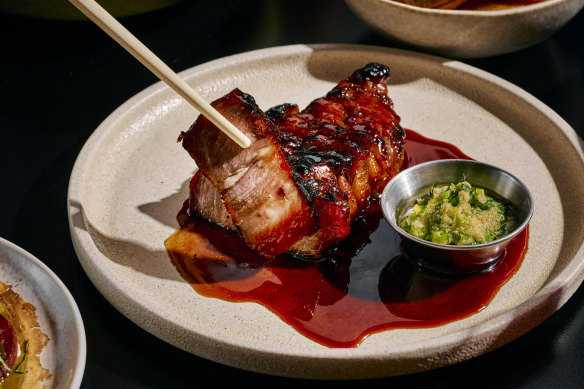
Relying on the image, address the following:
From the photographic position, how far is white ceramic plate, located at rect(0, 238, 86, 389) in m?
2.53

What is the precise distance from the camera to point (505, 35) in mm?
Answer: 4344

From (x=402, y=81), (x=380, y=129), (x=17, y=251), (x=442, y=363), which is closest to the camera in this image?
(x=442, y=363)

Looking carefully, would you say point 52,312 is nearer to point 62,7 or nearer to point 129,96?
point 129,96

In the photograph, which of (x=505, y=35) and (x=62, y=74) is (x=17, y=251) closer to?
(x=62, y=74)

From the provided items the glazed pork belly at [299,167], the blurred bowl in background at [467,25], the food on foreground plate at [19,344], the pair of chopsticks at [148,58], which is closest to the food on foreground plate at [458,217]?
the glazed pork belly at [299,167]

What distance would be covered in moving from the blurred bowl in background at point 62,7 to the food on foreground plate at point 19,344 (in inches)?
110

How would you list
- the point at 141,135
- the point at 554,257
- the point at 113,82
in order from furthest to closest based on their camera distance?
the point at 113,82, the point at 141,135, the point at 554,257

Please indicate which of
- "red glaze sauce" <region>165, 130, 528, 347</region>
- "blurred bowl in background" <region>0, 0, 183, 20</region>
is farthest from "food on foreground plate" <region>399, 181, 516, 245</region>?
"blurred bowl in background" <region>0, 0, 183, 20</region>

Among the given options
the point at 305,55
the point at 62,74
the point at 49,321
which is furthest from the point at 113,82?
the point at 49,321

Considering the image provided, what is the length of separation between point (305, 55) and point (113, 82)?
57.7 inches

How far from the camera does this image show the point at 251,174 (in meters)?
2.97

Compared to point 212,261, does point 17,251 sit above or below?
above

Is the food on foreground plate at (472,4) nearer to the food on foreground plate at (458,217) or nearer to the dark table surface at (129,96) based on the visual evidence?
the dark table surface at (129,96)

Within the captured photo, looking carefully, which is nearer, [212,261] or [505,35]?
[212,261]
